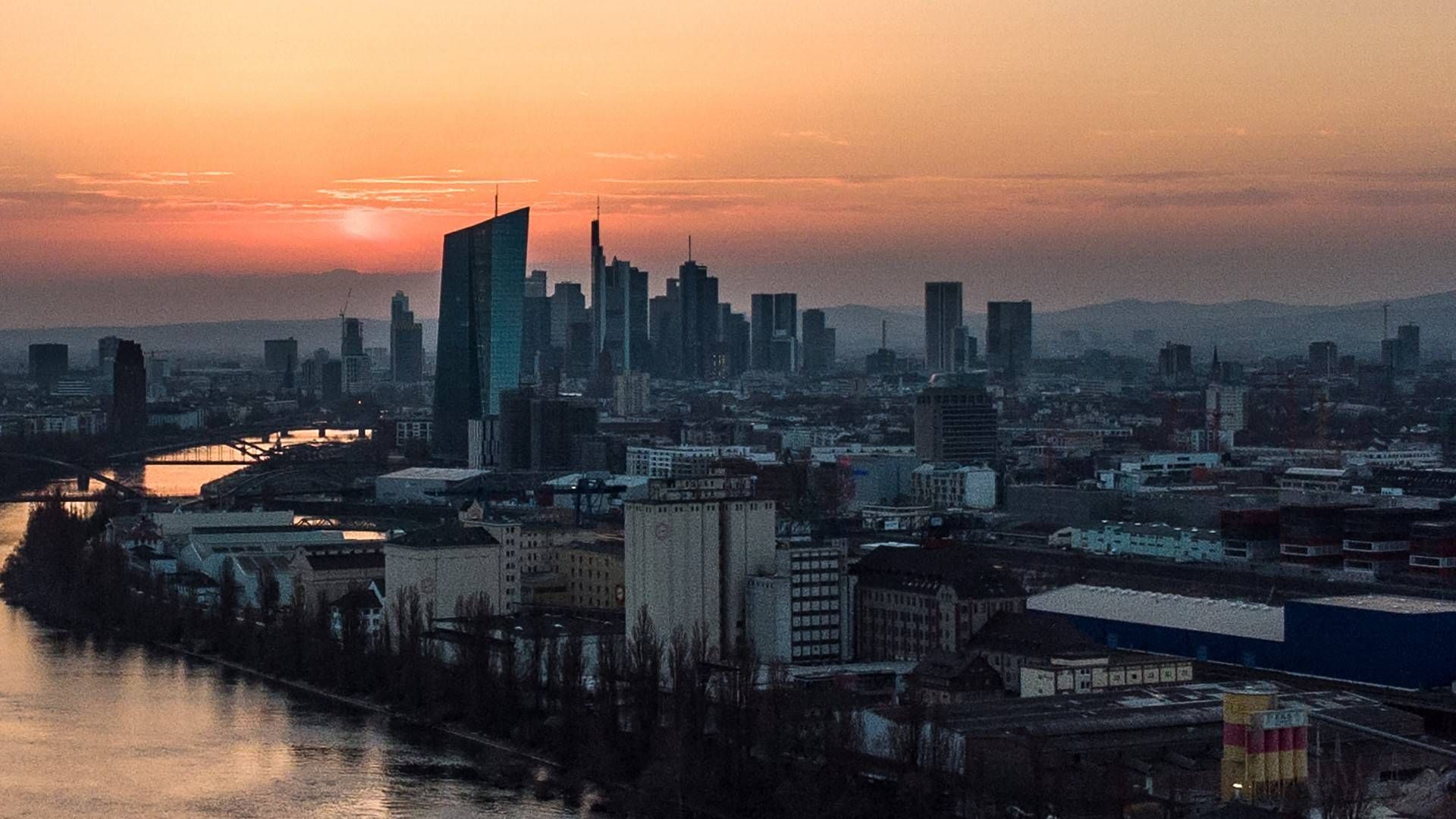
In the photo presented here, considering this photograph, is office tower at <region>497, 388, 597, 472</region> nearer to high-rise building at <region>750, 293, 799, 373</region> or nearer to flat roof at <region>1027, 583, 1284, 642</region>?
flat roof at <region>1027, 583, 1284, 642</region>

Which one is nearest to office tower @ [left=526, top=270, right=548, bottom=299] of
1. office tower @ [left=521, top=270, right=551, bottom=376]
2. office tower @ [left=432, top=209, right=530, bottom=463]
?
office tower @ [left=521, top=270, right=551, bottom=376]

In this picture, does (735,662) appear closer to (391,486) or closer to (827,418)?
(391,486)

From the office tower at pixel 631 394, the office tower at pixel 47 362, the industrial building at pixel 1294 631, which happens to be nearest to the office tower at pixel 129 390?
the office tower at pixel 631 394

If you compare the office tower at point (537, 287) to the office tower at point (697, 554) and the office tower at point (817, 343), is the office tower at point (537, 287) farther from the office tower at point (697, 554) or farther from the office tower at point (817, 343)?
the office tower at point (697, 554)

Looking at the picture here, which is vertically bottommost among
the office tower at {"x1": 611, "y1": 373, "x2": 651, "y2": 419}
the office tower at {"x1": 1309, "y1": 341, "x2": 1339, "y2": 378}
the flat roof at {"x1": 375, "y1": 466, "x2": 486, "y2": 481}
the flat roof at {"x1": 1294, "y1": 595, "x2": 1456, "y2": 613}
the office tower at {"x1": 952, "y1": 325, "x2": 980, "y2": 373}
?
the flat roof at {"x1": 1294, "y1": 595, "x2": 1456, "y2": 613}

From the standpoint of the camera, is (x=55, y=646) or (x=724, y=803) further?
(x=55, y=646)

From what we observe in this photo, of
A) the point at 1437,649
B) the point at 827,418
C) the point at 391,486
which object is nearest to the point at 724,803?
the point at 1437,649

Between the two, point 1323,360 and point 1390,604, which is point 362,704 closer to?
point 1390,604
